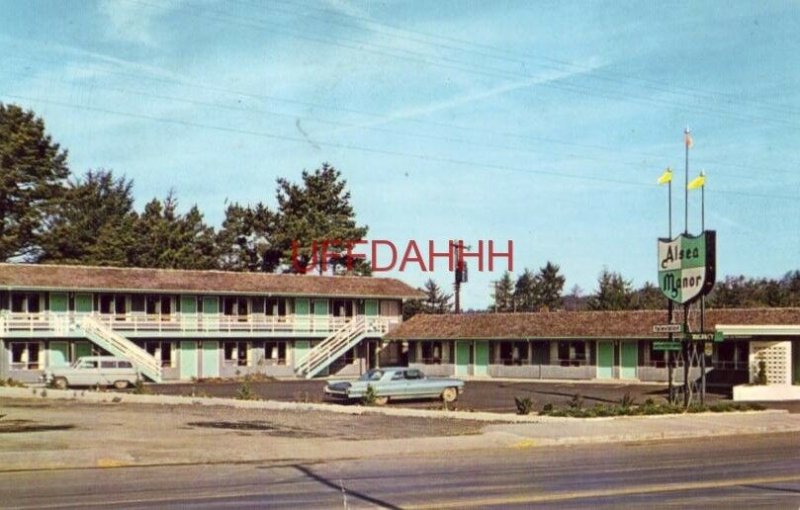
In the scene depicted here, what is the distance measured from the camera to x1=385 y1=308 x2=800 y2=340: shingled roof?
49.7m

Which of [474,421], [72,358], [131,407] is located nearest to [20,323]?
[72,358]

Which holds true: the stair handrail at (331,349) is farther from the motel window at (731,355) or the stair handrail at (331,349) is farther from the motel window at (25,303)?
the motel window at (731,355)

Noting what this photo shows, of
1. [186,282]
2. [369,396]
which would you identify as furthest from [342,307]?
[369,396]

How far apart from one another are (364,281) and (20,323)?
22635 millimetres

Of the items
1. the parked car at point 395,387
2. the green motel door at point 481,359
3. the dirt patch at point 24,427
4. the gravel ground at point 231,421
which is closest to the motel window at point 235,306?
the green motel door at point 481,359

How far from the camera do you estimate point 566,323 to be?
57.9 meters

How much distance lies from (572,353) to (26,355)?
95.3 ft

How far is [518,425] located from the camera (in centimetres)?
2703

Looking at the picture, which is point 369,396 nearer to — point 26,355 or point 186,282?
point 26,355

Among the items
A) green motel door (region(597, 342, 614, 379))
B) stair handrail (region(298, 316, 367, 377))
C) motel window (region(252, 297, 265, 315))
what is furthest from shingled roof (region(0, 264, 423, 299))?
green motel door (region(597, 342, 614, 379))

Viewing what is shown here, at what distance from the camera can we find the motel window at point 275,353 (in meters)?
61.6

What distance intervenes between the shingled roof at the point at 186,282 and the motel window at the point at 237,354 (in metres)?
3.15

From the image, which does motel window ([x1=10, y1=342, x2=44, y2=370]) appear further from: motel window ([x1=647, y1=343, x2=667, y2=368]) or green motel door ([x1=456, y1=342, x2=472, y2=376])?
motel window ([x1=647, y1=343, x2=667, y2=368])

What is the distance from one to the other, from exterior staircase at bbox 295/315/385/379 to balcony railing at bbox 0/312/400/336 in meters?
1.04
